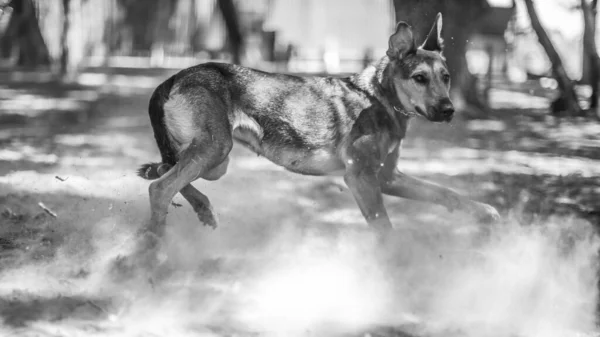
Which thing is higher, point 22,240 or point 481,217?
point 481,217

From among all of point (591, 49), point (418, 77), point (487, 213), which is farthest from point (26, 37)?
point (487, 213)

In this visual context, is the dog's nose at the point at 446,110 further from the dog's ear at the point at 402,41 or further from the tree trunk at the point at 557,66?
the tree trunk at the point at 557,66

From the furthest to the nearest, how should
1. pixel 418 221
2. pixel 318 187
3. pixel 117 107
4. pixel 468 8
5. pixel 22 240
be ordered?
1. pixel 117 107
2. pixel 468 8
3. pixel 318 187
4. pixel 418 221
5. pixel 22 240

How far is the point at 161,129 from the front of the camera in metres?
5.09

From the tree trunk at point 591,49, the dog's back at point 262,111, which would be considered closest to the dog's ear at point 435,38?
the dog's back at point 262,111

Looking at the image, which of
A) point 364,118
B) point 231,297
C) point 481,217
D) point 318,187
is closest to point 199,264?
point 231,297

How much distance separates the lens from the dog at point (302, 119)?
4.89m

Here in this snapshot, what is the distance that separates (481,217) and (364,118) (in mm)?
1119

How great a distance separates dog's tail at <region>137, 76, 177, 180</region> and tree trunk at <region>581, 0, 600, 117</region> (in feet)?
45.9

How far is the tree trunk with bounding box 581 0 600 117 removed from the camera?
16938 mm

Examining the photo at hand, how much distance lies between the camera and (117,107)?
1739 centimetres

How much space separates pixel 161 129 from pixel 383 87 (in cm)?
155

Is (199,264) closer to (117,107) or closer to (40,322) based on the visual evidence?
(40,322)

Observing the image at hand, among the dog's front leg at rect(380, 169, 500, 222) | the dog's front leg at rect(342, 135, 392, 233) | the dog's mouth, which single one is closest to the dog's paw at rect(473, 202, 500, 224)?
the dog's front leg at rect(380, 169, 500, 222)
